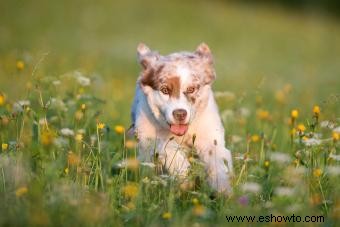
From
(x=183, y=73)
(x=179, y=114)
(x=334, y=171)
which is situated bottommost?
(x=334, y=171)

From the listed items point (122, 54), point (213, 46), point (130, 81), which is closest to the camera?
point (130, 81)

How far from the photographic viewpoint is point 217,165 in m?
5.99

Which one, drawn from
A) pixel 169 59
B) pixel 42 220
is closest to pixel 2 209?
pixel 42 220

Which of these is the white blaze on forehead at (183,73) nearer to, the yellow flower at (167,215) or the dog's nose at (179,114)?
the dog's nose at (179,114)

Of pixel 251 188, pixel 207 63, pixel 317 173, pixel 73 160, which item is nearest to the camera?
pixel 251 188

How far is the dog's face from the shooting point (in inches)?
246

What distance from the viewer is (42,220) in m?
4.01

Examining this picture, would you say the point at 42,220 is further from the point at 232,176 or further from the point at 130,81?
the point at 130,81

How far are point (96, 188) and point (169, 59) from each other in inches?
65.6

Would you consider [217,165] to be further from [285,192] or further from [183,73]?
[285,192]

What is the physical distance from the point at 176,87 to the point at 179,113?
0.91ft

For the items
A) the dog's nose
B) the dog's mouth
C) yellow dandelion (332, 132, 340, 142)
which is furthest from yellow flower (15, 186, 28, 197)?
yellow dandelion (332, 132, 340, 142)

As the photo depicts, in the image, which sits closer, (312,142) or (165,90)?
(312,142)

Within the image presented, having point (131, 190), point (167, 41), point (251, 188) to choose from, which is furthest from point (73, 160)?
point (167, 41)
